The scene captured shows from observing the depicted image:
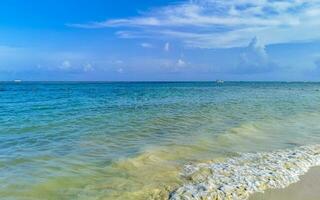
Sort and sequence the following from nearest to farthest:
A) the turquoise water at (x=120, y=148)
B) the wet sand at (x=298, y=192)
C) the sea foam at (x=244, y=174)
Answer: the wet sand at (x=298, y=192) → the sea foam at (x=244, y=174) → the turquoise water at (x=120, y=148)

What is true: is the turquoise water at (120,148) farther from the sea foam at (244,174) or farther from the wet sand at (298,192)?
the wet sand at (298,192)

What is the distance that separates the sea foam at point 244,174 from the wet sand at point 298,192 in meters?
0.20

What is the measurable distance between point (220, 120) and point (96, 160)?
440 inches

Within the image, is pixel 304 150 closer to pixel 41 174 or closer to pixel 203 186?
pixel 203 186

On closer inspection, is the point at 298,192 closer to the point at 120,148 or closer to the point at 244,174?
the point at 244,174

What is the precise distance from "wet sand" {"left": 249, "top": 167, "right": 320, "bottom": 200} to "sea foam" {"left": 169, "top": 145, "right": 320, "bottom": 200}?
0.64 ft

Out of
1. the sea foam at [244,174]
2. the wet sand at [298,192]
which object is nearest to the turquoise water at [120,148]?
the sea foam at [244,174]

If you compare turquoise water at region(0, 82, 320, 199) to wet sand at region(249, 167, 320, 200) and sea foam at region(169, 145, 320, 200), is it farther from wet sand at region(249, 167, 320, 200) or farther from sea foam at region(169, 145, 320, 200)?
wet sand at region(249, 167, 320, 200)

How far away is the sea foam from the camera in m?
7.93

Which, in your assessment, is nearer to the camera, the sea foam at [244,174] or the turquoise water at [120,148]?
the sea foam at [244,174]

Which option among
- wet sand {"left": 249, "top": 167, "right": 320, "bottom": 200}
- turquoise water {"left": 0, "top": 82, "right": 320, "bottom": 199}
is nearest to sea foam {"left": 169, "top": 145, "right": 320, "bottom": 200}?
wet sand {"left": 249, "top": 167, "right": 320, "bottom": 200}

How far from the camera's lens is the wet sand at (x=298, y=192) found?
25.6ft

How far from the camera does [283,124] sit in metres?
19.1

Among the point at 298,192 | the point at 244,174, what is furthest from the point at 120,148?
the point at 298,192
